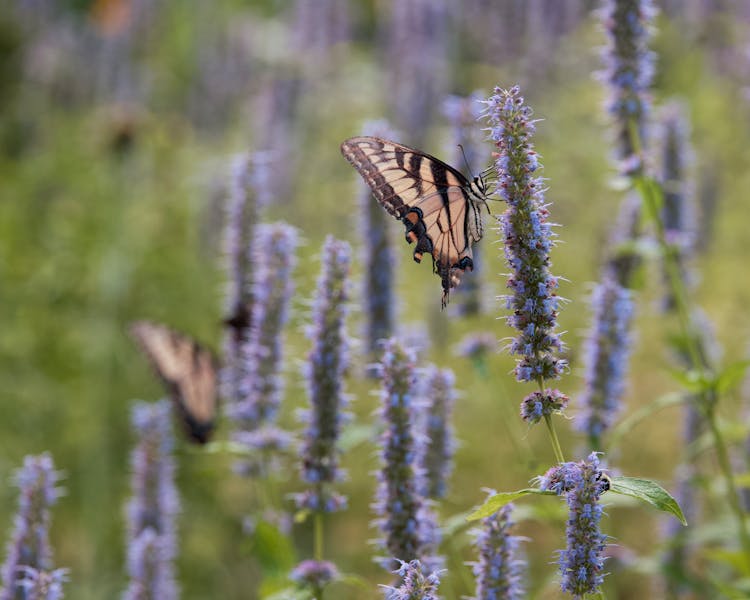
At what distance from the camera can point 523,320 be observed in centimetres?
217

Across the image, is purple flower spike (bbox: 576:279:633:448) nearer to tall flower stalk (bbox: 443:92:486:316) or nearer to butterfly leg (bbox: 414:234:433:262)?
tall flower stalk (bbox: 443:92:486:316)

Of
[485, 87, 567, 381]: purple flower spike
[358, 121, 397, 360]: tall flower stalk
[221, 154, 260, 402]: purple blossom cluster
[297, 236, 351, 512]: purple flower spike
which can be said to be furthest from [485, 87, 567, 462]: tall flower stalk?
[221, 154, 260, 402]: purple blossom cluster

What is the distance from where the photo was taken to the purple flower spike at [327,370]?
300 centimetres

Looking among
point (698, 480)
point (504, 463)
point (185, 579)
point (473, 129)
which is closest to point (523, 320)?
point (473, 129)

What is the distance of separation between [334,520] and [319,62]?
5.10 m

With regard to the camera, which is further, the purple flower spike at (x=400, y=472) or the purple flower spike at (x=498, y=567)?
the purple flower spike at (x=400, y=472)

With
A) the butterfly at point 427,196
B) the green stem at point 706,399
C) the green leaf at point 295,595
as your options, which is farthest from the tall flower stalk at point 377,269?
the green leaf at point 295,595

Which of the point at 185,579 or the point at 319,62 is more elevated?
the point at 319,62

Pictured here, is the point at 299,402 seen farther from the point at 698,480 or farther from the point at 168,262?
the point at 698,480

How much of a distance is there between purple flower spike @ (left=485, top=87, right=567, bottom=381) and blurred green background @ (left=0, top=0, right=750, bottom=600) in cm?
186

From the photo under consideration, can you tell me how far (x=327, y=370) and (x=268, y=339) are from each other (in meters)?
0.70

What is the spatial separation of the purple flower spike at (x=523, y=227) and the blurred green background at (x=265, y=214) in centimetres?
186

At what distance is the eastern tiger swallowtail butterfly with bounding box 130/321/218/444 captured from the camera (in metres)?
4.70

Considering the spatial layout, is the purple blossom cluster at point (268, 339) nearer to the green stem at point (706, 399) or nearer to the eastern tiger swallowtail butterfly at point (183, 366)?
the eastern tiger swallowtail butterfly at point (183, 366)
